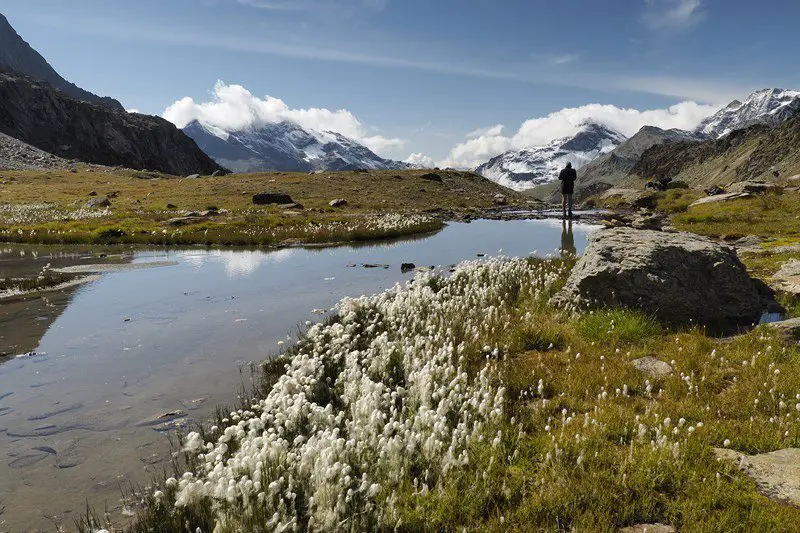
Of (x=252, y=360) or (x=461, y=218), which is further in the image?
(x=461, y=218)

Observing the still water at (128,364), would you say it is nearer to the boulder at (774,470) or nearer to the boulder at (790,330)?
the boulder at (774,470)

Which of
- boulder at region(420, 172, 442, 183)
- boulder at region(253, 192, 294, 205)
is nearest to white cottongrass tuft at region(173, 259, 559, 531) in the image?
boulder at region(253, 192, 294, 205)

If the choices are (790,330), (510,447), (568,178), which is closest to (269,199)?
(568,178)

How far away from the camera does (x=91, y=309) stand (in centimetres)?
1405

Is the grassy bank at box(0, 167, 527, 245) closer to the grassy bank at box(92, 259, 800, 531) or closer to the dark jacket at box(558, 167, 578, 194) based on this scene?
the dark jacket at box(558, 167, 578, 194)

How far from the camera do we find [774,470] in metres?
4.95

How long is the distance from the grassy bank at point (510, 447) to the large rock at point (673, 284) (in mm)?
1377

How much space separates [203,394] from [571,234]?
27.6m

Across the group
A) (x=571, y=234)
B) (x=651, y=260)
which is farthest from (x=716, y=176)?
(x=651, y=260)

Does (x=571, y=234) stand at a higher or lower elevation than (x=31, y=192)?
lower

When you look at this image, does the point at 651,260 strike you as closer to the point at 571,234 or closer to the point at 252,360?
the point at 252,360

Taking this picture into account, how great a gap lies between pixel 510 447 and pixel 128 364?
7574 millimetres

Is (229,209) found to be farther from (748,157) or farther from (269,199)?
(748,157)

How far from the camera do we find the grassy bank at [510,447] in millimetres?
4566
